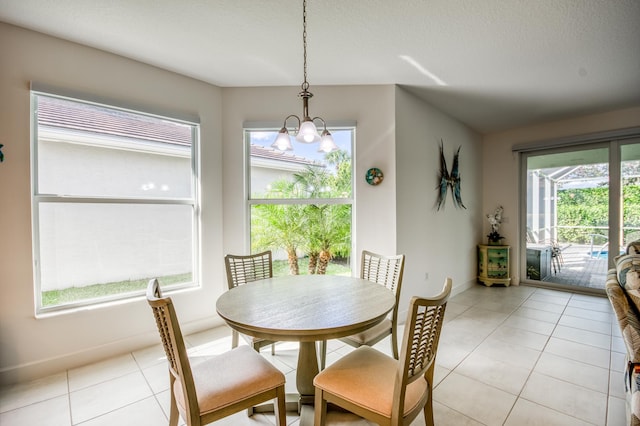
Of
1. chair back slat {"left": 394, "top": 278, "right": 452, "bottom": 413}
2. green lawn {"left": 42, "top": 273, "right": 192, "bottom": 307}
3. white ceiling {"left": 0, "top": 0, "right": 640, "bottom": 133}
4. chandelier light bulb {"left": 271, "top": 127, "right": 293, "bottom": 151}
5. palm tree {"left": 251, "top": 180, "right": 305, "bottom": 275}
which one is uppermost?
white ceiling {"left": 0, "top": 0, "right": 640, "bottom": 133}

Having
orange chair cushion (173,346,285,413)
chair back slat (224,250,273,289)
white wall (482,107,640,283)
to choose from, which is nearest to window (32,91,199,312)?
chair back slat (224,250,273,289)

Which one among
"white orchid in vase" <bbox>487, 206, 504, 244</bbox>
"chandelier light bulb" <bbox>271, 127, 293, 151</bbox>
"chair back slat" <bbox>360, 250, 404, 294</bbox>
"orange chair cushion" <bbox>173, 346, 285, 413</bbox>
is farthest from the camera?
"white orchid in vase" <bbox>487, 206, 504, 244</bbox>

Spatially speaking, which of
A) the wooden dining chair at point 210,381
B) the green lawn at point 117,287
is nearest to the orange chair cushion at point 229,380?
the wooden dining chair at point 210,381

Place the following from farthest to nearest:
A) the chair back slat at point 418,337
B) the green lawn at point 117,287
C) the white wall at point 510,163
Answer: the white wall at point 510,163 → the green lawn at point 117,287 → the chair back slat at point 418,337

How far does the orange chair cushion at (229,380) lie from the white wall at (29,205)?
5.19ft

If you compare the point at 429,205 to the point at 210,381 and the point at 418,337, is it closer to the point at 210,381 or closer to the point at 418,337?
the point at 418,337

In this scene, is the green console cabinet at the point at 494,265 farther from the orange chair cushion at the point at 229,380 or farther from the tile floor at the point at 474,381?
the orange chair cushion at the point at 229,380

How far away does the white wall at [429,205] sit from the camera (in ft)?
10.9

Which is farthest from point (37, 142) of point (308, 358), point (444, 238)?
point (444, 238)

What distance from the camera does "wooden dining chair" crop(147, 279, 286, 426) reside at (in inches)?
46.3

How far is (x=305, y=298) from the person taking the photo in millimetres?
1710

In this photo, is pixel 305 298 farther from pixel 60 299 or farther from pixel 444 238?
pixel 444 238

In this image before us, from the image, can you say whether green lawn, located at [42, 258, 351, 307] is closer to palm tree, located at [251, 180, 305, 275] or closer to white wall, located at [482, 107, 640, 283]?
palm tree, located at [251, 180, 305, 275]

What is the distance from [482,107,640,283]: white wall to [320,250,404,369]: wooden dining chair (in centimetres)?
354
